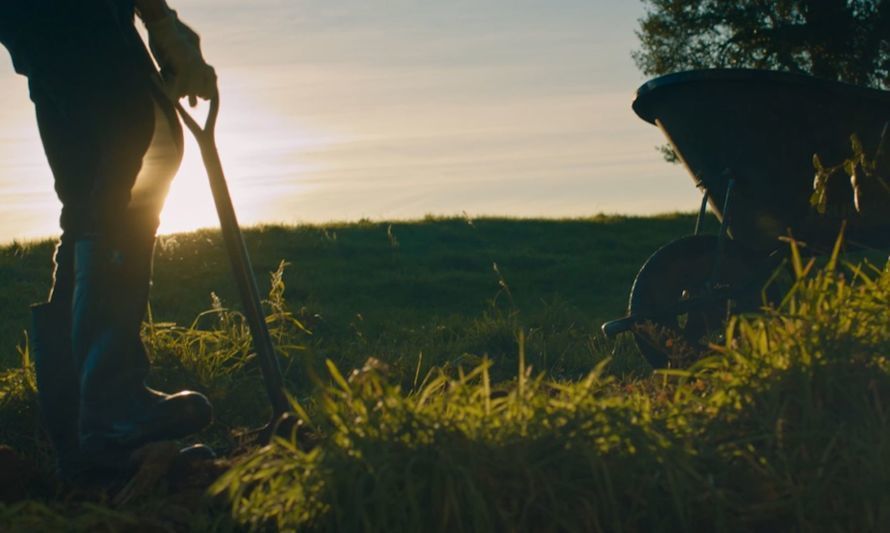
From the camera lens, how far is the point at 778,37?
641 inches

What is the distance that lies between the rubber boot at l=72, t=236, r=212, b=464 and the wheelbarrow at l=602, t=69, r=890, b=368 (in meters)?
2.29

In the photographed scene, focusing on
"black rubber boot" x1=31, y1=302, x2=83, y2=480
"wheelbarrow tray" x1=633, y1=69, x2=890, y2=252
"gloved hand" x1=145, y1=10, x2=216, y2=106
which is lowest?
"black rubber boot" x1=31, y1=302, x2=83, y2=480

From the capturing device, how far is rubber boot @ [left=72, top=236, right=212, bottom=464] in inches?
127

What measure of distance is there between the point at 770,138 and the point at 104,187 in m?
3.11

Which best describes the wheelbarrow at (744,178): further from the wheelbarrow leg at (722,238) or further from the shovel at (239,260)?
the shovel at (239,260)

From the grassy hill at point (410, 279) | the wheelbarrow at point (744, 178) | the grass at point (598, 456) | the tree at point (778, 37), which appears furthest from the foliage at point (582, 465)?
the tree at point (778, 37)

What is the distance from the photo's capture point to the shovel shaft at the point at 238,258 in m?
3.41


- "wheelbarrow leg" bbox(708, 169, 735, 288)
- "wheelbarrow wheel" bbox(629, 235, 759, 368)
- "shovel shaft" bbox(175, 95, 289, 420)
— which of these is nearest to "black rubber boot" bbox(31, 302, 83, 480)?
"shovel shaft" bbox(175, 95, 289, 420)

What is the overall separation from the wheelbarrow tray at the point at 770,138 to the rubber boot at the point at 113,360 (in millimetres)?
2791

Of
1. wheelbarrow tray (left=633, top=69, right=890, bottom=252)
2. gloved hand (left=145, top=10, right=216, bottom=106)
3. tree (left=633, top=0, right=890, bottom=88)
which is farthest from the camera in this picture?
tree (left=633, top=0, right=890, bottom=88)

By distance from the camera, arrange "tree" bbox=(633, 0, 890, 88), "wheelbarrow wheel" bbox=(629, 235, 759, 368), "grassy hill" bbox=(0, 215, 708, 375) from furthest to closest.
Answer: "tree" bbox=(633, 0, 890, 88) < "grassy hill" bbox=(0, 215, 708, 375) < "wheelbarrow wheel" bbox=(629, 235, 759, 368)

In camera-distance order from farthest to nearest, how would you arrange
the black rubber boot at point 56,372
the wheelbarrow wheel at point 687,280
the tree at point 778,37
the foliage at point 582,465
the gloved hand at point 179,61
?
the tree at point 778,37, the wheelbarrow wheel at point 687,280, the black rubber boot at point 56,372, the gloved hand at point 179,61, the foliage at point 582,465

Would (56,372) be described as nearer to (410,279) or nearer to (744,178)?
(744,178)

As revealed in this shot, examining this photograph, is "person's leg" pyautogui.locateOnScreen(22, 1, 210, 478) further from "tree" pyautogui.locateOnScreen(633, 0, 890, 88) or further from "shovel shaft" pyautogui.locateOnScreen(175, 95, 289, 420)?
"tree" pyautogui.locateOnScreen(633, 0, 890, 88)
